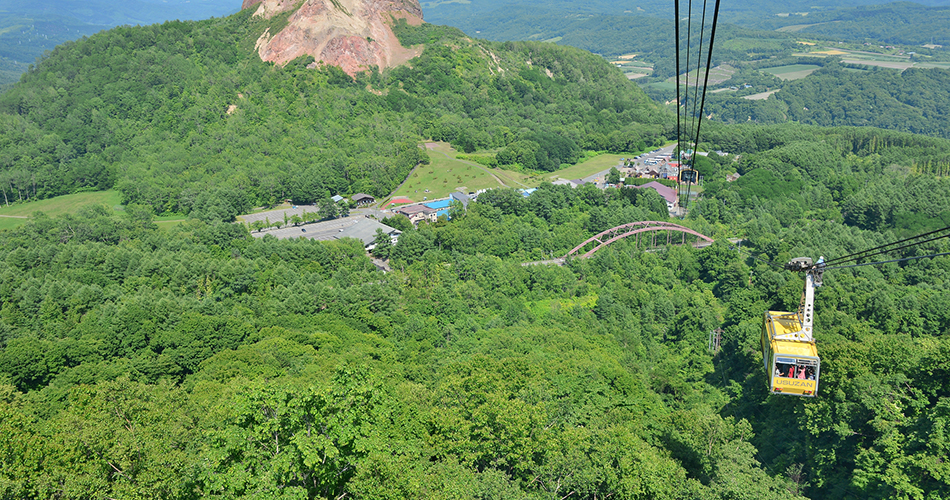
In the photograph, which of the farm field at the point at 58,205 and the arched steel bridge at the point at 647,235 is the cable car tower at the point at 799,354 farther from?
the farm field at the point at 58,205

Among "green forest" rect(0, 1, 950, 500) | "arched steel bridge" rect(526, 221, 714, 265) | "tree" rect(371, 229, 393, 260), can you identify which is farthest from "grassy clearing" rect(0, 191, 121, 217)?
"arched steel bridge" rect(526, 221, 714, 265)

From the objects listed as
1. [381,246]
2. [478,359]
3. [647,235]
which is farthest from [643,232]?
[478,359]

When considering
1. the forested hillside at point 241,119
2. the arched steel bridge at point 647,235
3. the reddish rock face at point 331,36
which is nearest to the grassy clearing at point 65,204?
the forested hillside at point 241,119

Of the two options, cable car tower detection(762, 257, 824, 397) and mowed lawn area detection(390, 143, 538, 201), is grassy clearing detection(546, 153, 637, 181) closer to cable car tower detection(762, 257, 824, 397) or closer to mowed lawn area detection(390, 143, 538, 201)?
mowed lawn area detection(390, 143, 538, 201)

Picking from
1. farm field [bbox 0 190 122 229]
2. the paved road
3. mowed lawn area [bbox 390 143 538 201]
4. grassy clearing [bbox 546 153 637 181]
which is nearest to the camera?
the paved road

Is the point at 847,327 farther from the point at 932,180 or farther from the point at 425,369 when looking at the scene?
the point at 932,180

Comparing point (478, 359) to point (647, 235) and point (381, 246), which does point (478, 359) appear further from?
point (647, 235)
